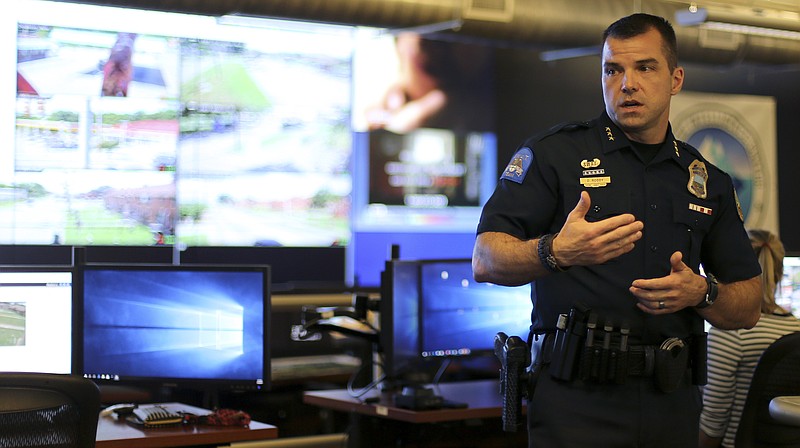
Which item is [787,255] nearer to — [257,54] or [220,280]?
[220,280]

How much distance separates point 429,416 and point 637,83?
1.78m

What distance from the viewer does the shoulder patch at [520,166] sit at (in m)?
2.47

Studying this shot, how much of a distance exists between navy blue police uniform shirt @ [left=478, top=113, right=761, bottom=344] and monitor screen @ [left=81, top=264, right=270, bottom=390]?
A: 4.38 feet

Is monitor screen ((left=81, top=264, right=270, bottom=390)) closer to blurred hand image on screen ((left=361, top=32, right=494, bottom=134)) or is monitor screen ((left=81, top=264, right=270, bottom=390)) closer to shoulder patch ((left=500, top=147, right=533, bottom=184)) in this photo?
shoulder patch ((left=500, top=147, right=533, bottom=184))

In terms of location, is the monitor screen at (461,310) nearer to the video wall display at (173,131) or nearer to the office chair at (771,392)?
the office chair at (771,392)

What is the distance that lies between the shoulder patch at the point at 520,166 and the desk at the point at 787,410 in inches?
33.3

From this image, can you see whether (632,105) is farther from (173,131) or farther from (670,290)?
(173,131)

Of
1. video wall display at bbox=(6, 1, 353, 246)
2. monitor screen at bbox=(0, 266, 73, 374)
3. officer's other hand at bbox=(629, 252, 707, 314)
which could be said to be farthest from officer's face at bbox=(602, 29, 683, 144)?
video wall display at bbox=(6, 1, 353, 246)

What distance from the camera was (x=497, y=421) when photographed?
180 inches

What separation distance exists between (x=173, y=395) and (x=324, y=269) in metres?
2.44

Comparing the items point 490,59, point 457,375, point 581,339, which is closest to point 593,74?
point 490,59

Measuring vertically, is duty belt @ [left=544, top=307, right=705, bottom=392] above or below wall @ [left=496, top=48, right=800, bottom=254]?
below

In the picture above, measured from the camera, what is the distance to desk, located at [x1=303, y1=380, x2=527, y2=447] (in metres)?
3.96

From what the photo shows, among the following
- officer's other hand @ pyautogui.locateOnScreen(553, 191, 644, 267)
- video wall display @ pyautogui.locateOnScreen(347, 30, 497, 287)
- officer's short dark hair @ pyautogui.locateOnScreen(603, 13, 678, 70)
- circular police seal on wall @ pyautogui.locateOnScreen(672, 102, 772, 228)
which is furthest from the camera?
circular police seal on wall @ pyautogui.locateOnScreen(672, 102, 772, 228)
